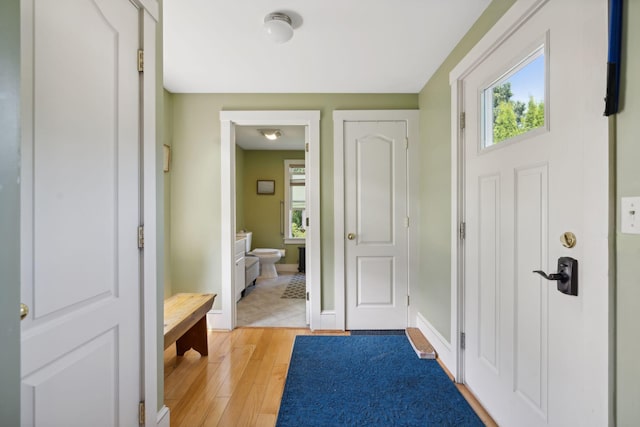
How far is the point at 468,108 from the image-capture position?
6.11 ft

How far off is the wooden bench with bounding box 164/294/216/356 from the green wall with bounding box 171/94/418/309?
0.50 m

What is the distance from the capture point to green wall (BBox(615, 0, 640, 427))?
847 mm

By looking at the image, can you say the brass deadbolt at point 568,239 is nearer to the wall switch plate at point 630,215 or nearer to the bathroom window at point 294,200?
the wall switch plate at point 630,215

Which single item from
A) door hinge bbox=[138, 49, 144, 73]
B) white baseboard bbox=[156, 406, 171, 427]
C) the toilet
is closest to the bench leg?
white baseboard bbox=[156, 406, 171, 427]

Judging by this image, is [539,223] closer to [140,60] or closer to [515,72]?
[515,72]

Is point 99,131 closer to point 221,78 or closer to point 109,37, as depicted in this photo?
point 109,37

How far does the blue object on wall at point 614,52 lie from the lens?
0.87m

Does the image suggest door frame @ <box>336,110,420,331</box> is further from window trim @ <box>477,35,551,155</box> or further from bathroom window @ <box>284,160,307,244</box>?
bathroom window @ <box>284,160,307,244</box>

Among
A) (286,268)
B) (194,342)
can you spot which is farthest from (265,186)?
(194,342)

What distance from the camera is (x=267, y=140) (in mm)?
5000

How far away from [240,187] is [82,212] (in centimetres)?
468

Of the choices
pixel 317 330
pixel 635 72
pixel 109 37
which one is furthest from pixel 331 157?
pixel 635 72

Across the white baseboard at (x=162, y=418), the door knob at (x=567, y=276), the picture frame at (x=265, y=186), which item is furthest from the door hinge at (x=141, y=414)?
the picture frame at (x=265, y=186)

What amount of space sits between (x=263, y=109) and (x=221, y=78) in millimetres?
457
